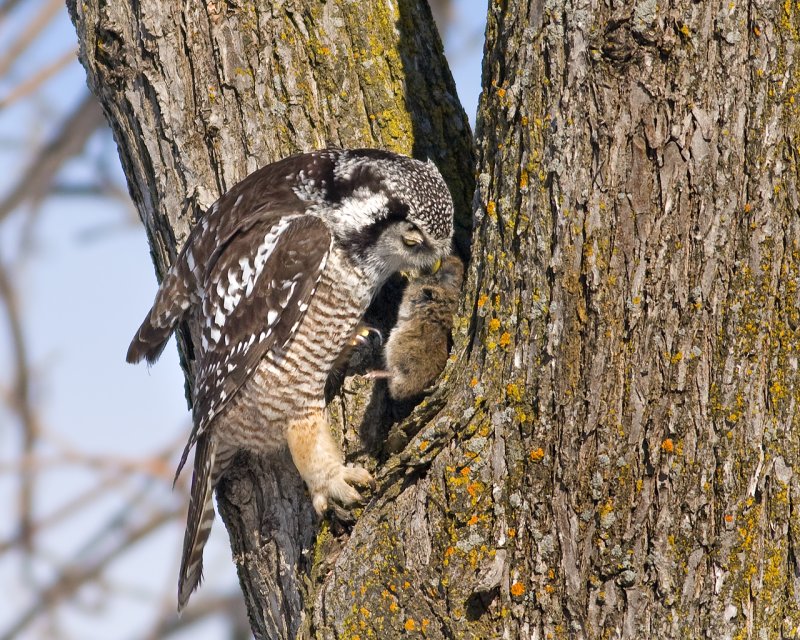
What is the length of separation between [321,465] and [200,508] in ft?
2.21

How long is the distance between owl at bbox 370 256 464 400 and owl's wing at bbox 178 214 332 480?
0.38 m

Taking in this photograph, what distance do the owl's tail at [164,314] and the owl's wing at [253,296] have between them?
0.30 feet

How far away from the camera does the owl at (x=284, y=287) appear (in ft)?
11.2

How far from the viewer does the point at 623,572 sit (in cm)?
242

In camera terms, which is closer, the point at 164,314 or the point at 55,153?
the point at 164,314

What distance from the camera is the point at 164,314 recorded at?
3.61m

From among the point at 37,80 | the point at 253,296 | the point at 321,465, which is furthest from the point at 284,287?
the point at 37,80

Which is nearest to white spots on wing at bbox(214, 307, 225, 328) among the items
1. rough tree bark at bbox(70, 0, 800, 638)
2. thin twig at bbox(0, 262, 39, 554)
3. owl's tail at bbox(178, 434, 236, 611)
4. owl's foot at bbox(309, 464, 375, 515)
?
owl's tail at bbox(178, 434, 236, 611)

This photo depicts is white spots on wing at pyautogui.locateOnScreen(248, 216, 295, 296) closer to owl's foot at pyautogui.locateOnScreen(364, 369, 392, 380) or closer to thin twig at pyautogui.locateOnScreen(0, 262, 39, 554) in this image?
owl's foot at pyautogui.locateOnScreen(364, 369, 392, 380)

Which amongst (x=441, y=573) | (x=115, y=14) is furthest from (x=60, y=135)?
(x=441, y=573)

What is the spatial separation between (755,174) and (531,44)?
2.36ft

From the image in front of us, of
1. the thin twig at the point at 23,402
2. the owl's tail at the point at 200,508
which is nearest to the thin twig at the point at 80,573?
the thin twig at the point at 23,402

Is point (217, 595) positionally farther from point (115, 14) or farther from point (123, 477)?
point (115, 14)

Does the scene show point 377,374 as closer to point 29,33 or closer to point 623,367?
point 623,367
